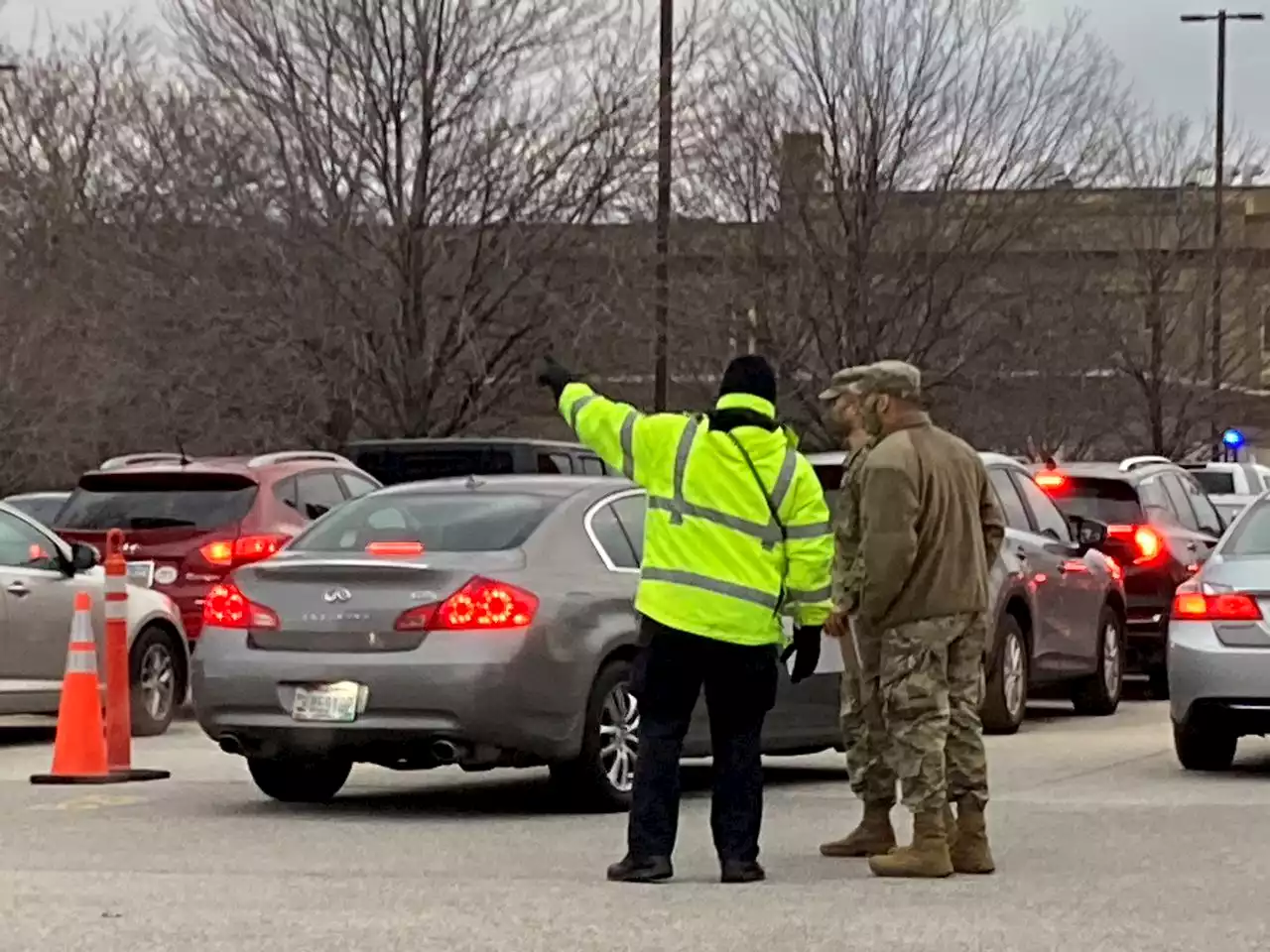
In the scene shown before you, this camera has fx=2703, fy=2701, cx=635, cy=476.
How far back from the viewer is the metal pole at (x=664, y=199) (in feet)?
88.0

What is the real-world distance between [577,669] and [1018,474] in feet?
21.7

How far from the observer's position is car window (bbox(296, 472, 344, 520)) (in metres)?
18.9

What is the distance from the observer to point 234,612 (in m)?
11.8

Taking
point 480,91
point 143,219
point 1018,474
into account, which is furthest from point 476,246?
point 1018,474

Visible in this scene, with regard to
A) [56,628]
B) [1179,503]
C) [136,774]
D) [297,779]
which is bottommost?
[136,774]

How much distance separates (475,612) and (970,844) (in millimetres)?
2612

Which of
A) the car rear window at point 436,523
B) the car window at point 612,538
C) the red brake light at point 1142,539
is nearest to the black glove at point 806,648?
the car rear window at point 436,523

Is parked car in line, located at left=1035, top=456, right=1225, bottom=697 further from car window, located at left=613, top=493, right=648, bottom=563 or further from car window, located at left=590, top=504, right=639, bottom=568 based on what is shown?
car window, located at left=590, top=504, right=639, bottom=568

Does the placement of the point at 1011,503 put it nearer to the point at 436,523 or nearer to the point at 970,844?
the point at 436,523

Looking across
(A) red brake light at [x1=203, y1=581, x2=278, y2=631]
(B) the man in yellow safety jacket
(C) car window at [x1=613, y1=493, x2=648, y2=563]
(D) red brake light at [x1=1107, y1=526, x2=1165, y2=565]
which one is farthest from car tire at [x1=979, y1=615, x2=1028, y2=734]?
(B) the man in yellow safety jacket

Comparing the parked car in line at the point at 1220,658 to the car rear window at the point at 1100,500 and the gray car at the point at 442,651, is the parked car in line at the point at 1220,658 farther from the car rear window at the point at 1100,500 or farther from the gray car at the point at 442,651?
the car rear window at the point at 1100,500

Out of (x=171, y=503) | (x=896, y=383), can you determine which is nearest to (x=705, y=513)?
(x=896, y=383)

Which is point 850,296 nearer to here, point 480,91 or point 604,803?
point 480,91

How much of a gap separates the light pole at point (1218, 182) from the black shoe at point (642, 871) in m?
30.8
